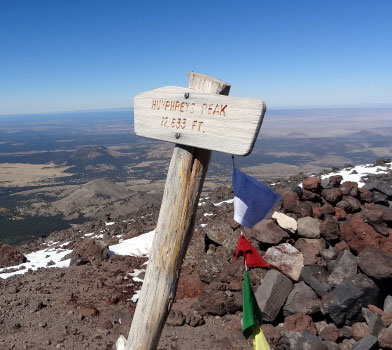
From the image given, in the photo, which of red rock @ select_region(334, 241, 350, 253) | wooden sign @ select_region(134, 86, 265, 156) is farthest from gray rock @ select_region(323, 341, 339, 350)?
wooden sign @ select_region(134, 86, 265, 156)

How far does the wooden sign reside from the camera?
90.1 inches

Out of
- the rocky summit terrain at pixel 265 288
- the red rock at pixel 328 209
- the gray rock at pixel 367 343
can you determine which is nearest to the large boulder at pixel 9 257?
the rocky summit terrain at pixel 265 288

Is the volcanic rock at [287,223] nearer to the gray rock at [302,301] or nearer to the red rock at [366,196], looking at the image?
the gray rock at [302,301]

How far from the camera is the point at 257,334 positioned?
10.1 ft

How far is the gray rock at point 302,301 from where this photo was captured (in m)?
6.42

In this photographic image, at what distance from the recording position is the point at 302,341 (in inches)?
220

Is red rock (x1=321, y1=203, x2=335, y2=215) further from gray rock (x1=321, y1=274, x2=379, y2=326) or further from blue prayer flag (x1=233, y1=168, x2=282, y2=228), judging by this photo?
blue prayer flag (x1=233, y1=168, x2=282, y2=228)

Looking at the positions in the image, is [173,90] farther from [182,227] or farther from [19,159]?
[19,159]

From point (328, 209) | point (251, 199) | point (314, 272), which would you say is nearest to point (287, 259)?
point (314, 272)

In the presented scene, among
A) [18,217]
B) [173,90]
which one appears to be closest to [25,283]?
[173,90]

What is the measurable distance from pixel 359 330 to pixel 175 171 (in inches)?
200

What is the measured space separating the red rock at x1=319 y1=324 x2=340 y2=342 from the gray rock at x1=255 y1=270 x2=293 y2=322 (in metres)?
0.83

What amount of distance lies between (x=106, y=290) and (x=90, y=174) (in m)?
141

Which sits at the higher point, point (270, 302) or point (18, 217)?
point (270, 302)
